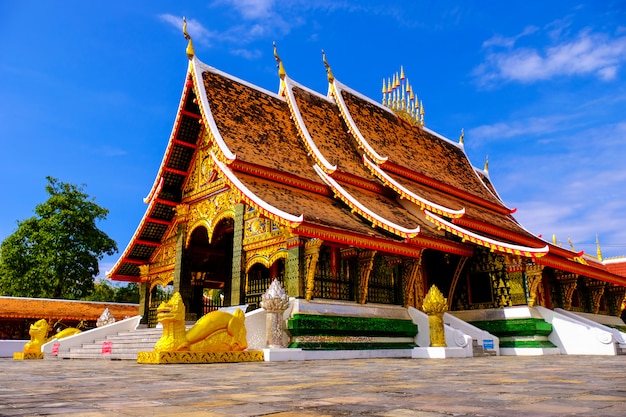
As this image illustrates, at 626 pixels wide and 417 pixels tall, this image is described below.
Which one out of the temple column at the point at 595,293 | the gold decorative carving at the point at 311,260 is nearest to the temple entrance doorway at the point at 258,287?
the gold decorative carving at the point at 311,260

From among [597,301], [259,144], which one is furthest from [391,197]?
[597,301]

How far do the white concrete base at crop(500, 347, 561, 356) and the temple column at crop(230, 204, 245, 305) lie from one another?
19.6ft

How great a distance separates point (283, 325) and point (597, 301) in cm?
1145

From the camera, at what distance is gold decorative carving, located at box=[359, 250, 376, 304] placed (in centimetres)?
1075

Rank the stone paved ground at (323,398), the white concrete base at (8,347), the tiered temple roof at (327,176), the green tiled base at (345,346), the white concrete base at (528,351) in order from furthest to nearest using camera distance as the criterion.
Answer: the white concrete base at (8,347), the white concrete base at (528,351), the tiered temple roof at (327,176), the green tiled base at (345,346), the stone paved ground at (323,398)

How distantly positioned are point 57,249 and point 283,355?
19.5 meters

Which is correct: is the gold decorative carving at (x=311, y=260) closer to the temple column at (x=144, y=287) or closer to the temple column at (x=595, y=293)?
the temple column at (x=144, y=287)

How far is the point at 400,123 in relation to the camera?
17281mm

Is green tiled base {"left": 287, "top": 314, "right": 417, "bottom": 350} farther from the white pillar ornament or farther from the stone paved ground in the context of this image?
the stone paved ground

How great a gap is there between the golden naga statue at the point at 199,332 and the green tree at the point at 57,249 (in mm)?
18414

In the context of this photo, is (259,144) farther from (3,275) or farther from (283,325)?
(3,275)

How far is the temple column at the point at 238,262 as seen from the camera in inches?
433

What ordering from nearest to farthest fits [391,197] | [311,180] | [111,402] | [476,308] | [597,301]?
[111,402] → [311,180] → [476,308] → [391,197] → [597,301]

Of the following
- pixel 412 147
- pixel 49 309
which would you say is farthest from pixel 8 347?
pixel 412 147
